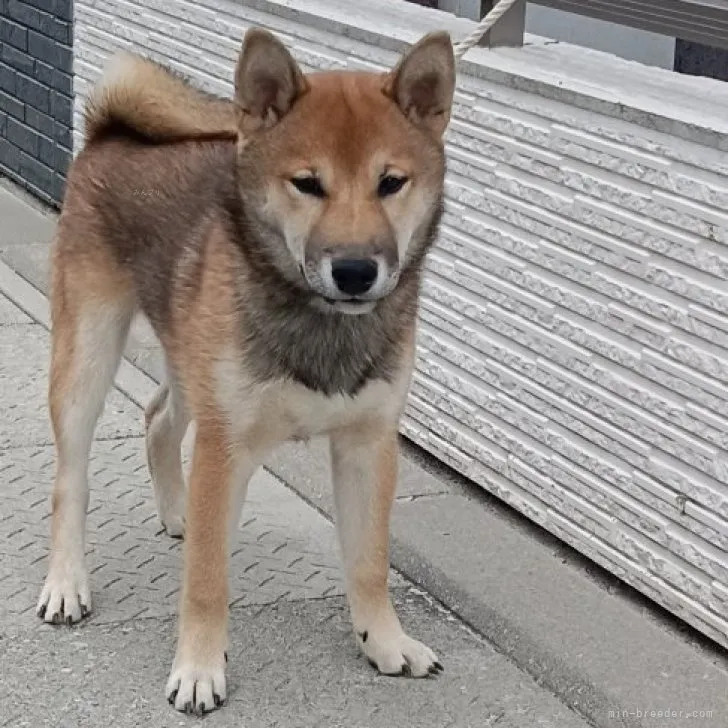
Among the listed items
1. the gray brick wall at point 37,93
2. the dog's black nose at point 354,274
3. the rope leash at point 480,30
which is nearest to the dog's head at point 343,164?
the dog's black nose at point 354,274

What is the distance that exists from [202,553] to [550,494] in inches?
50.2

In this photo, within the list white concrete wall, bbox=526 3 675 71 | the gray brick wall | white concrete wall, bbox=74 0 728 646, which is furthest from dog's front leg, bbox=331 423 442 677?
the gray brick wall

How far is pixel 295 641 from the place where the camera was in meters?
4.12

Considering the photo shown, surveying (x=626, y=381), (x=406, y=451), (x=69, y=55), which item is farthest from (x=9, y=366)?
(x=626, y=381)

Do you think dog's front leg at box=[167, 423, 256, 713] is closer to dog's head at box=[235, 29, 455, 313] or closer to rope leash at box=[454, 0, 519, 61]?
dog's head at box=[235, 29, 455, 313]

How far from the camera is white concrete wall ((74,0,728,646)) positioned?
403 centimetres

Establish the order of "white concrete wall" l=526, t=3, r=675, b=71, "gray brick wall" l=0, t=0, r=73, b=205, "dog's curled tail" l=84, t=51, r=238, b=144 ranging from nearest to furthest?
"dog's curled tail" l=84, t=51, r=238, b=144, "white concrete wall" l=526, t=3, r=675, b=71, "gray brick wall" l=0, t=0, r=73, b=205

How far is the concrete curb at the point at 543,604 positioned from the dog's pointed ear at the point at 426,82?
4.41ft

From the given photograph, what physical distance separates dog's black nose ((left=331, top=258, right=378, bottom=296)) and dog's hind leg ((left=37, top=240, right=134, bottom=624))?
1141 millimetres

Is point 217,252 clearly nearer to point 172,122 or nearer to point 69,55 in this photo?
point 172,122

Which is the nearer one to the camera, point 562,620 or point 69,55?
point 562,620

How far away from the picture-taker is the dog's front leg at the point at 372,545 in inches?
155

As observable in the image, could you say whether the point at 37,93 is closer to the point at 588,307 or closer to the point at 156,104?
the point at 156,104

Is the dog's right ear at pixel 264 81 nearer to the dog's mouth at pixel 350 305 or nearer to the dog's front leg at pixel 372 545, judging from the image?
the dog's mouth at pixel 350 305
